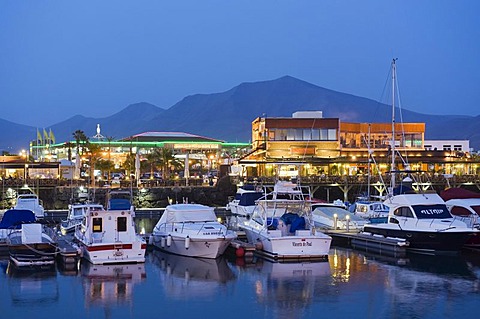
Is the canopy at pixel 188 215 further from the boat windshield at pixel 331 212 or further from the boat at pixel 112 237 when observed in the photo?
the boat windshield at pixel 331 212

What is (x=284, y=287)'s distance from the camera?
82.5 feet

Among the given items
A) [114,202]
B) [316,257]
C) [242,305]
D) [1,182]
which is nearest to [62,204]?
[1,182]

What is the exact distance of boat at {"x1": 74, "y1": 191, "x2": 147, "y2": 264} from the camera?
1136 inches

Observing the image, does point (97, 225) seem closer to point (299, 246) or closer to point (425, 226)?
point (299, 246)

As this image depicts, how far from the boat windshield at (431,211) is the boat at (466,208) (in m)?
1.98

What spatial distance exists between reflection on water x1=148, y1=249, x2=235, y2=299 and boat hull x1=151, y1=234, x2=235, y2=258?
25cm

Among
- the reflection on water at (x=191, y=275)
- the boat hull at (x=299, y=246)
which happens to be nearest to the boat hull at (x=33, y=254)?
the reflection on water at (x=191, y=275)

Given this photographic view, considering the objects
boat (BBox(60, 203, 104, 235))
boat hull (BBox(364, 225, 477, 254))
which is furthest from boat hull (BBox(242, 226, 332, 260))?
boat (BBox(60, 203, 104, 235))

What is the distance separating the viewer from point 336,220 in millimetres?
→ 39688

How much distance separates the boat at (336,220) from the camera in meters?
39.6

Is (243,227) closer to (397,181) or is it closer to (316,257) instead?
(316,257)

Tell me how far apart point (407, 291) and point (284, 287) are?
4717mm

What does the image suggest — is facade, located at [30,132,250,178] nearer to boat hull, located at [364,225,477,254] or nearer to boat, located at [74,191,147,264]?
boat hull, located at [364,225,477,254]

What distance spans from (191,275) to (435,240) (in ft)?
41.2
